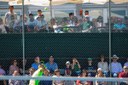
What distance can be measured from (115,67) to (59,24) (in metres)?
2.15

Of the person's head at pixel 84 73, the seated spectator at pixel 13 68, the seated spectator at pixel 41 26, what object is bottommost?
the person's head at pixel 84 73

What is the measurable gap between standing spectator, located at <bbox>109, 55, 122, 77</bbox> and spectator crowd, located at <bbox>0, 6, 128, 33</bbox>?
887mm

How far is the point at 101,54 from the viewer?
17156mm

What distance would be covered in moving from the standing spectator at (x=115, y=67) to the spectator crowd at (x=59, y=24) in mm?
887

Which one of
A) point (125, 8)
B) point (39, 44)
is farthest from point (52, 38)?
point (125, 8)

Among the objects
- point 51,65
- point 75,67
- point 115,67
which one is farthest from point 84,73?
point 51,65

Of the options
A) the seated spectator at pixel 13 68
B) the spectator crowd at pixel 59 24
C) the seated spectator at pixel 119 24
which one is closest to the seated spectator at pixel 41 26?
the spectator crowd at pixel 59 24

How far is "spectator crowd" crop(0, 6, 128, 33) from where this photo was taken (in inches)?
661

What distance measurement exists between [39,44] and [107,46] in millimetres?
2120

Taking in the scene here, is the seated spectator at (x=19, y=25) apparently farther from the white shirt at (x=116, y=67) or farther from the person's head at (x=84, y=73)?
the white shirt at (x=116, y=67)

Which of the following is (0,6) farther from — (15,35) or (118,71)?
(118,71)

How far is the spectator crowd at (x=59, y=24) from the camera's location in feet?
55.1

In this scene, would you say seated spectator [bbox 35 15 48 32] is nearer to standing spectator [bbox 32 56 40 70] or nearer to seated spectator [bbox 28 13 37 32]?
seated spectator [bbox 28 13 37 32]

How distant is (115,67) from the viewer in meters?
16.5
